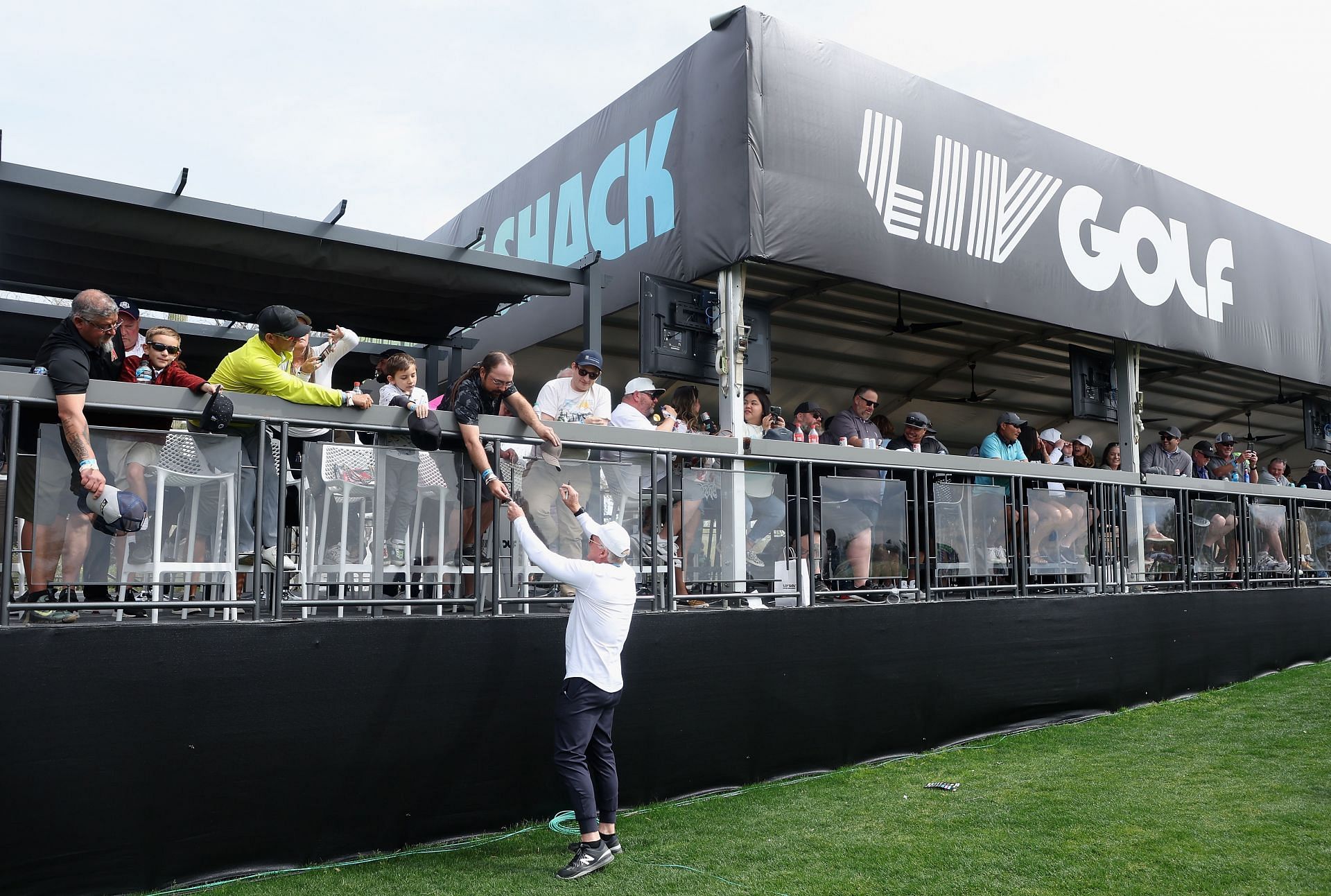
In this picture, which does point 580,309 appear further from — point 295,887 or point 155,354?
point 295,887

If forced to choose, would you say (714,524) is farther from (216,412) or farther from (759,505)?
(216,412)

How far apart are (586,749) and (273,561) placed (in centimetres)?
198

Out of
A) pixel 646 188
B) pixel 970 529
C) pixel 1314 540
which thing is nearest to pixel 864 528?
pixel 970 529

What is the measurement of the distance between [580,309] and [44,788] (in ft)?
23.5

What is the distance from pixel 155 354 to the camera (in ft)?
19.5

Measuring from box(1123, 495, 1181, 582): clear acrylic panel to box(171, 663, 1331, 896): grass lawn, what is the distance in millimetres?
2351

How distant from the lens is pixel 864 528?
27.0 feet

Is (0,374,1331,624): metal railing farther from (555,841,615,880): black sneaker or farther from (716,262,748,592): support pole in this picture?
(555,841,615,880): black sneaker

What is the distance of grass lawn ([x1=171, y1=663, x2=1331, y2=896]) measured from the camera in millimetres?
5316

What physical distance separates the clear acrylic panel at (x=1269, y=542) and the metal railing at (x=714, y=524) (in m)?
0.39

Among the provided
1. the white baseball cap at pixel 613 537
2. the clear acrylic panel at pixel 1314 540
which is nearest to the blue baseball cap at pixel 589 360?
the white baseball cap at pixel 613 537

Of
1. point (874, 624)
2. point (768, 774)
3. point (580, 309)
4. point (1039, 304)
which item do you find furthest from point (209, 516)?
point (1039, 304)

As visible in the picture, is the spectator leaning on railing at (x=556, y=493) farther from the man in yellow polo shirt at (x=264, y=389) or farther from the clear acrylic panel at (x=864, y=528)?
the clear acrylic panel at (x=864, y=528)

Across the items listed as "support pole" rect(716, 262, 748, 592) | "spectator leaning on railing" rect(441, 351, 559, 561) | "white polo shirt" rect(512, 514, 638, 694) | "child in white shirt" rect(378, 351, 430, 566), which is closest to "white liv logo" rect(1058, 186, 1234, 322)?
"support pole" rect(716, 262, 748, 592)
